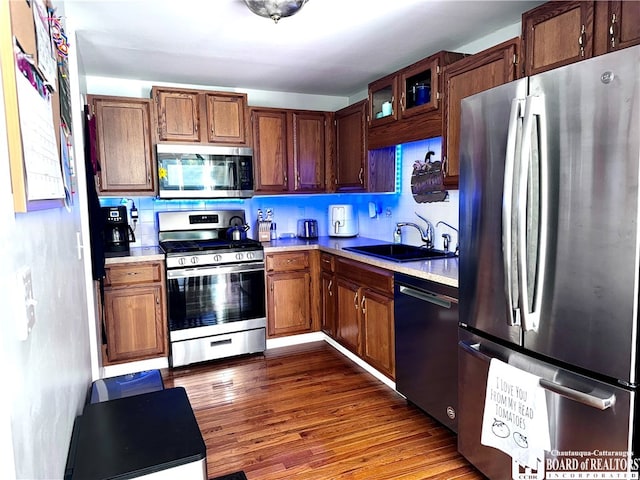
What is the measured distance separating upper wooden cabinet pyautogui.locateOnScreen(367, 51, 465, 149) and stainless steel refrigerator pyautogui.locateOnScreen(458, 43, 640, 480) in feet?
2.64

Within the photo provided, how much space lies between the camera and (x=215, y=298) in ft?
11.4

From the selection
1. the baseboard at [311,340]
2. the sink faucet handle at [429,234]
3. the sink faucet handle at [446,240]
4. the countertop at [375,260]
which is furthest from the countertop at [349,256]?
the baseboard at [311,340]

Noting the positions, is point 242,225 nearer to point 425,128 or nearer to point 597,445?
point 425,128

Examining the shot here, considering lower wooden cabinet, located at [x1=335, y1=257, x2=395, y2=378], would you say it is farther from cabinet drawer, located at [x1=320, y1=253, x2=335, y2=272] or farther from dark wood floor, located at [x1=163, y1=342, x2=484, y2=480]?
dark wood floor, located at [x1=163, y1=342, x2=484, y2=480]

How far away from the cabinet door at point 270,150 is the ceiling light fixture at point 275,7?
74.5 inches

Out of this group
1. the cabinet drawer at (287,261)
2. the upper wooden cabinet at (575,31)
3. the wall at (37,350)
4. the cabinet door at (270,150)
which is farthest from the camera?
the cabinet door at (270,150)

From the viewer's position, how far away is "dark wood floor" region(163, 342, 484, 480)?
210cm

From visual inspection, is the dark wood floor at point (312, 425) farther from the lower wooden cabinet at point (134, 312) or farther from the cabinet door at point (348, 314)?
the lower wooden cabinet at point (134, 312)

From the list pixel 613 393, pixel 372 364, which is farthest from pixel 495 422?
pixel 372 364

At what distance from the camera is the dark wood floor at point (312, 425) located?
Answer: 2.10m

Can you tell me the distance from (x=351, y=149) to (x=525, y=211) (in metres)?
2.41

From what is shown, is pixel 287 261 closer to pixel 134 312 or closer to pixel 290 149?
pixel 290 149

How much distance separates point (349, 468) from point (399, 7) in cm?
246

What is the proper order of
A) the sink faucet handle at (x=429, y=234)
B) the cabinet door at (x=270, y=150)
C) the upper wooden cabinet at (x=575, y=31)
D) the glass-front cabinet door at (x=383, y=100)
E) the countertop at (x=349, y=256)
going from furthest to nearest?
the cabinet door at (x=270, y=150) → the sink faucet handle at (x=429, y=234) → the glass-front cabinet door at (x=383, y=100) → the countertop at (x=349, y=256) → the upper wooden cabinet at (x=575, y=31)
